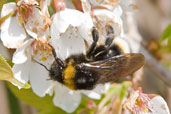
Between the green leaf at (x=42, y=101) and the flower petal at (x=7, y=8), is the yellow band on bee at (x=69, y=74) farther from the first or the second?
the flower petal at (x=7, y=8)

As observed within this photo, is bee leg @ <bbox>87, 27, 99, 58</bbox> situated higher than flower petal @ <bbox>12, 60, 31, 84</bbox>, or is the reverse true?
bee leg @ <bbox>87, 27, 99, 58</bbox>

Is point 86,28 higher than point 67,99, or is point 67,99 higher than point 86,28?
point 86,28

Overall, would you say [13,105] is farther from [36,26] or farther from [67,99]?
[36,26]

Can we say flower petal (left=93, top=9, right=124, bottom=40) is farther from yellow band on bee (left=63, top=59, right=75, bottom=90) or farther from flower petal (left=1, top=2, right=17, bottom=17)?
flower petal (left=1, top=2, right=17, bottom=17)

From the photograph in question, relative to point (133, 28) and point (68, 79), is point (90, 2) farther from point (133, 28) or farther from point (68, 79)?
point (133, 28)

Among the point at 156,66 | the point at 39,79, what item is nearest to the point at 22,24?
the point at 39,79

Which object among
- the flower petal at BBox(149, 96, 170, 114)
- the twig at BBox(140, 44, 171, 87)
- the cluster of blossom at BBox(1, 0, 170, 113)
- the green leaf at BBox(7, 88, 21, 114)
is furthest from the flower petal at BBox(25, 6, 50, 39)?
the twig at BBox(140, 44, 171, 87)
